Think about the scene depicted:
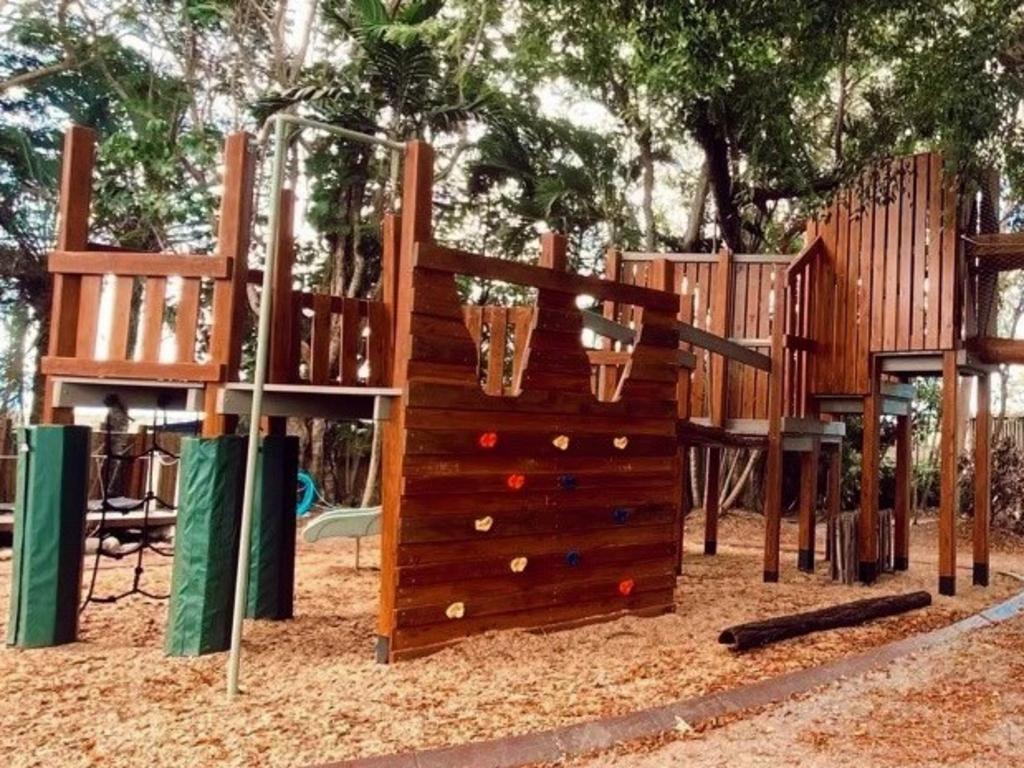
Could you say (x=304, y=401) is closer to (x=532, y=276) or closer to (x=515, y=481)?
(x=515, y=481)

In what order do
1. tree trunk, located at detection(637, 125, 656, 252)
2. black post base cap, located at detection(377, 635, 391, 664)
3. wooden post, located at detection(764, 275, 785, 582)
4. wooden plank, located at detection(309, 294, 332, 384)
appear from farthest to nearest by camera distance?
tree trunk, located at detection(637, 125, 656, 252) → wooden post, located at detection(764, 275, 785, 582) → wooden plank, located at detection(309, 294, 332, 384) → black post base cap, located at detection(377, 635, 391, 664)

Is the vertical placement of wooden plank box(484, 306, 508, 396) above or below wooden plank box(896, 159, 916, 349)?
below

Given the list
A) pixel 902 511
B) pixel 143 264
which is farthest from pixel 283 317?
pixel 902 511

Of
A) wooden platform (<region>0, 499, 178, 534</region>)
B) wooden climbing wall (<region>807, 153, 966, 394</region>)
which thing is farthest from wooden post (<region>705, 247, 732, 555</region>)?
wooden platform (<region>0, 499, 178, 534</region>)

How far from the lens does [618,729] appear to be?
12.1 ft

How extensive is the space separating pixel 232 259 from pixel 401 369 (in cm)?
130

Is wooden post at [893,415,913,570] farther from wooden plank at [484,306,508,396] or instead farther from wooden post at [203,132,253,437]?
wooden post at [203,132,253,437]

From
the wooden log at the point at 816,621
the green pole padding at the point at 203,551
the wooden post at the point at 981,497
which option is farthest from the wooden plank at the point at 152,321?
the wooden post at the point at 981,497

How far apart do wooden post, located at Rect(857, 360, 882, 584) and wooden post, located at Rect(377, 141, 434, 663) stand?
548 centimetres

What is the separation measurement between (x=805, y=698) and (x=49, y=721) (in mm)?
3429

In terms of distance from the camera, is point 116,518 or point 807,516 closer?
point 807,516

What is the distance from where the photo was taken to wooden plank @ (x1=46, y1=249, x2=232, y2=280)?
517 cm

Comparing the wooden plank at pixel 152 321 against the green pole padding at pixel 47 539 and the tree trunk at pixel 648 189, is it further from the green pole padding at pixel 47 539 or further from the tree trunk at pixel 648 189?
the tree trunk at pixel 648 189

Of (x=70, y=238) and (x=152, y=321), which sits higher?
(x=70, y=238)
